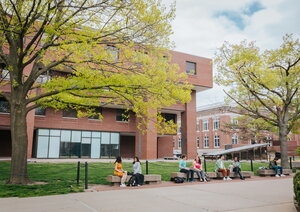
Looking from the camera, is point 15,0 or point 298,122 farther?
point 298,122

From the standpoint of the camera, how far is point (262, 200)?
7922mm

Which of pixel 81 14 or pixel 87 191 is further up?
pixel 81 14

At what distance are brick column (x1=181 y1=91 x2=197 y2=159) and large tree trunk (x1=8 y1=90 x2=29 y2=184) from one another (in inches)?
1069

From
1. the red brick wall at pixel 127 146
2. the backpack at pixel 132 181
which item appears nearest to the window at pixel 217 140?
the red brick wall at pixel 127 146

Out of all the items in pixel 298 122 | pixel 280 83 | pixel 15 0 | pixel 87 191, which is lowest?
pixel 87 191

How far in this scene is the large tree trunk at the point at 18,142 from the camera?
1087cm

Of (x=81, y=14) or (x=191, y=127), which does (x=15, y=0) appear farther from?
(x=191, y=127)

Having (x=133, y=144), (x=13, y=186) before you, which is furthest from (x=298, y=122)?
(x=133, y=144)

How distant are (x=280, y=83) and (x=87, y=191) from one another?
50.4ft

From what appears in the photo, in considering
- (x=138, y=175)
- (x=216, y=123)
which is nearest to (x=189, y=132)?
(x=216, y=123)

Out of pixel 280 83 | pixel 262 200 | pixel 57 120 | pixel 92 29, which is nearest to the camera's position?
pixel 262 200

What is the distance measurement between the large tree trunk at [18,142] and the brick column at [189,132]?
89.1 ft

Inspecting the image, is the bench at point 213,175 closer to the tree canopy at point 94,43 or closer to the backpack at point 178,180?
the backpack at point 178,180

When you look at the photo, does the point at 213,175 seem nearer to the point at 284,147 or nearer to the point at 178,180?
the point at 178,180
